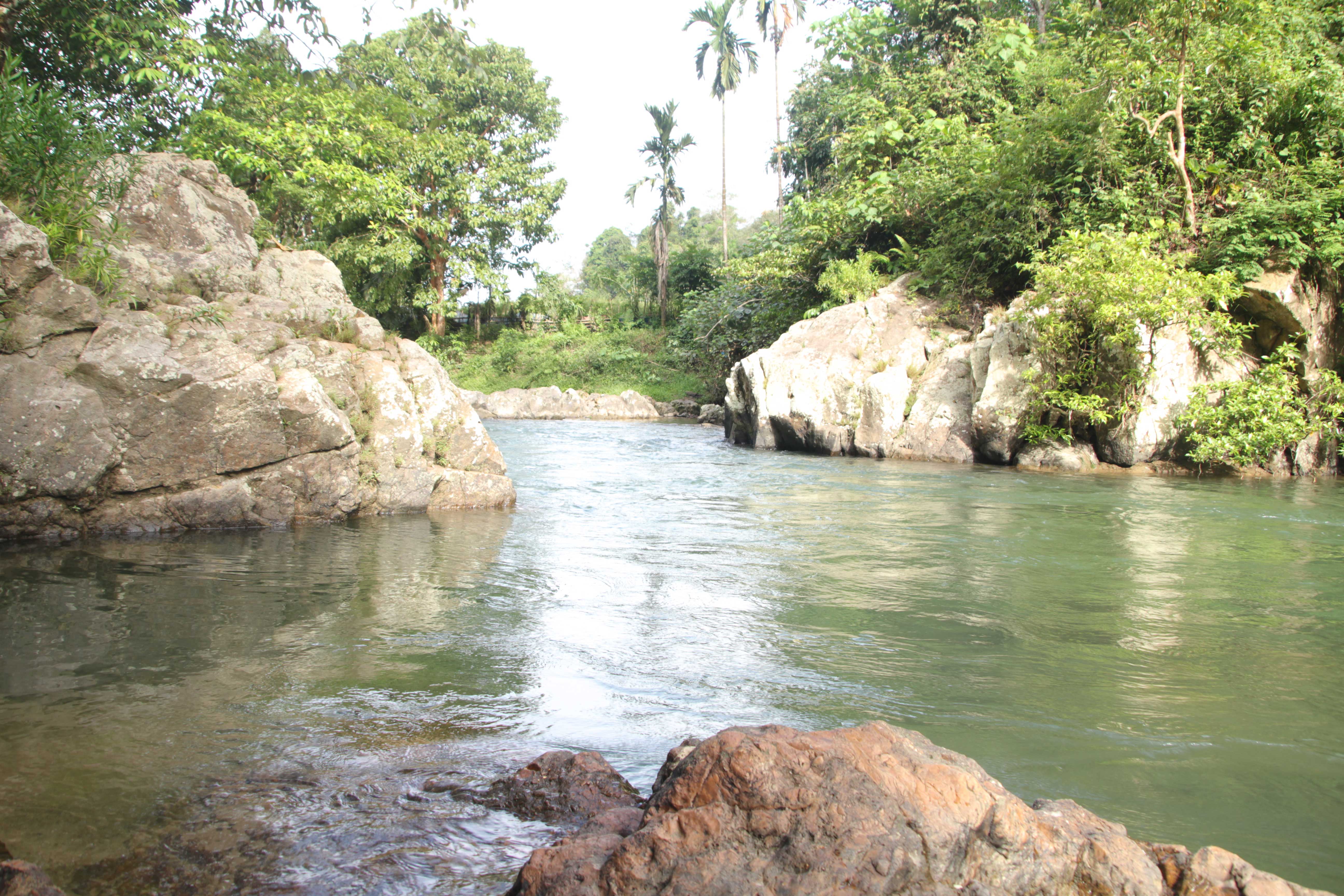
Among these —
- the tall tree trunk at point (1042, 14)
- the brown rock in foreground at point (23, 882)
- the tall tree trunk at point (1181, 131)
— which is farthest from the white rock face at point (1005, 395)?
the tall tree trunk at point (1042, 14)

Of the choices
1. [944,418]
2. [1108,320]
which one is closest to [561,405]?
[944,418]

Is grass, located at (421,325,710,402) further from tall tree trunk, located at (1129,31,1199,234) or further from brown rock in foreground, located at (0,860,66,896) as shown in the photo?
brown rock in foreground, located at (0,860,66,896)

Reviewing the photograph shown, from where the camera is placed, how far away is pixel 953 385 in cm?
1416

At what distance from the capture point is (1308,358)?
38.8 feet

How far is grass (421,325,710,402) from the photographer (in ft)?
100

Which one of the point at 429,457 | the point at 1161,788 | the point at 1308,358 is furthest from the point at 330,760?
the point at 1308,358

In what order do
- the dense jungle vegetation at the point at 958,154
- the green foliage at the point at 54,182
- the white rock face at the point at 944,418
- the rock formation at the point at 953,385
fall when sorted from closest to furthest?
the green foliage at the point at 54,182 < the dense jungle vegetation at the point at 958,154 < the rock formation at the point at 953,385 < the white rock face at the point at 944,418

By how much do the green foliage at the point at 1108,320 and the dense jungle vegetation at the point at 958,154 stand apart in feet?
0.14

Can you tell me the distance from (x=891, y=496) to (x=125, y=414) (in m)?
7.19

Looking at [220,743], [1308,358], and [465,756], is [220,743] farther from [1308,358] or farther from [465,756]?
[1308,358]

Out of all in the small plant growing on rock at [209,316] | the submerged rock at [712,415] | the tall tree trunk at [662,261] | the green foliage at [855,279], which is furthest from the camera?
the tall tree trunk at [662,261]

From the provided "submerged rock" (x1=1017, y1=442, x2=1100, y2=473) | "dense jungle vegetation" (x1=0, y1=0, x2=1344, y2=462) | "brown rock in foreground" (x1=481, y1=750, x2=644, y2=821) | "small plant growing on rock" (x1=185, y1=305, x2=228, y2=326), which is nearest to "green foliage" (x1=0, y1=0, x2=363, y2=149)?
"dense jungle vegetation" (x1=0, y1=0, x2=1344, y2=462)

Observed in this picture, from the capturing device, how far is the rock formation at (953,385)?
466 inches

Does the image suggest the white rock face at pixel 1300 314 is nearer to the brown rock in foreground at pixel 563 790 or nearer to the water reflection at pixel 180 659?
the water reflection at pixel 180 659
